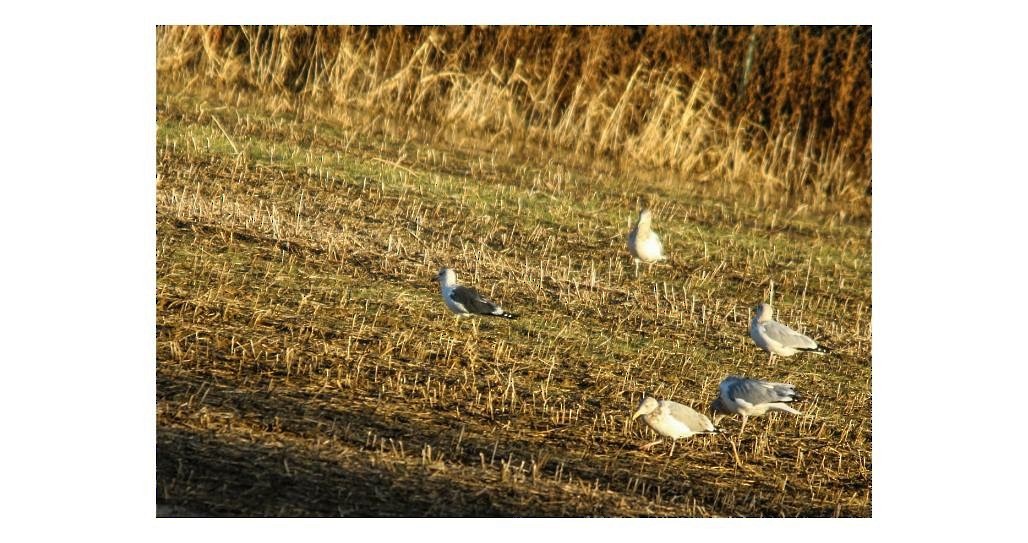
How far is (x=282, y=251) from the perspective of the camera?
6.97 metres

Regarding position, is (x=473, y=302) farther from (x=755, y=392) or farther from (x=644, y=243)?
(x=755, y=392)

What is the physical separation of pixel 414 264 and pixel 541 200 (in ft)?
4.46

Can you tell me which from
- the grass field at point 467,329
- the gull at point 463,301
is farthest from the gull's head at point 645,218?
the gull at point 463,301

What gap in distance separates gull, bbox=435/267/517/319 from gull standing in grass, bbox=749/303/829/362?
44.6 inches

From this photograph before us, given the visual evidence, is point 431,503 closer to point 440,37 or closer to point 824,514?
point 824,514

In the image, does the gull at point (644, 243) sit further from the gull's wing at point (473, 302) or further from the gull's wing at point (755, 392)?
the gull's wing at point (755, 392)

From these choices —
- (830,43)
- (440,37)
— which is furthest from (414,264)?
(830,43)

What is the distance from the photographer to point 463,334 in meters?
6.56

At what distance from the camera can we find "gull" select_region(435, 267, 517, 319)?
6.46 metres

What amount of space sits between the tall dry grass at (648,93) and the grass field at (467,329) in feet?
0.56

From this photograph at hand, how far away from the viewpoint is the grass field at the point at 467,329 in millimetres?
5422

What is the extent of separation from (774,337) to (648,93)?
107 inches

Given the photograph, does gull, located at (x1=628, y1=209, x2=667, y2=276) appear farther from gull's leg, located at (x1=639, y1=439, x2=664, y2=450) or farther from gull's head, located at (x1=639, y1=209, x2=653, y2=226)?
gull's leg, located at (x1=639, y1=439, x2=664, y2=450)

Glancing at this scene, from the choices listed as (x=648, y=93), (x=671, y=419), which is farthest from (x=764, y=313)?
(x=648, y=93)
